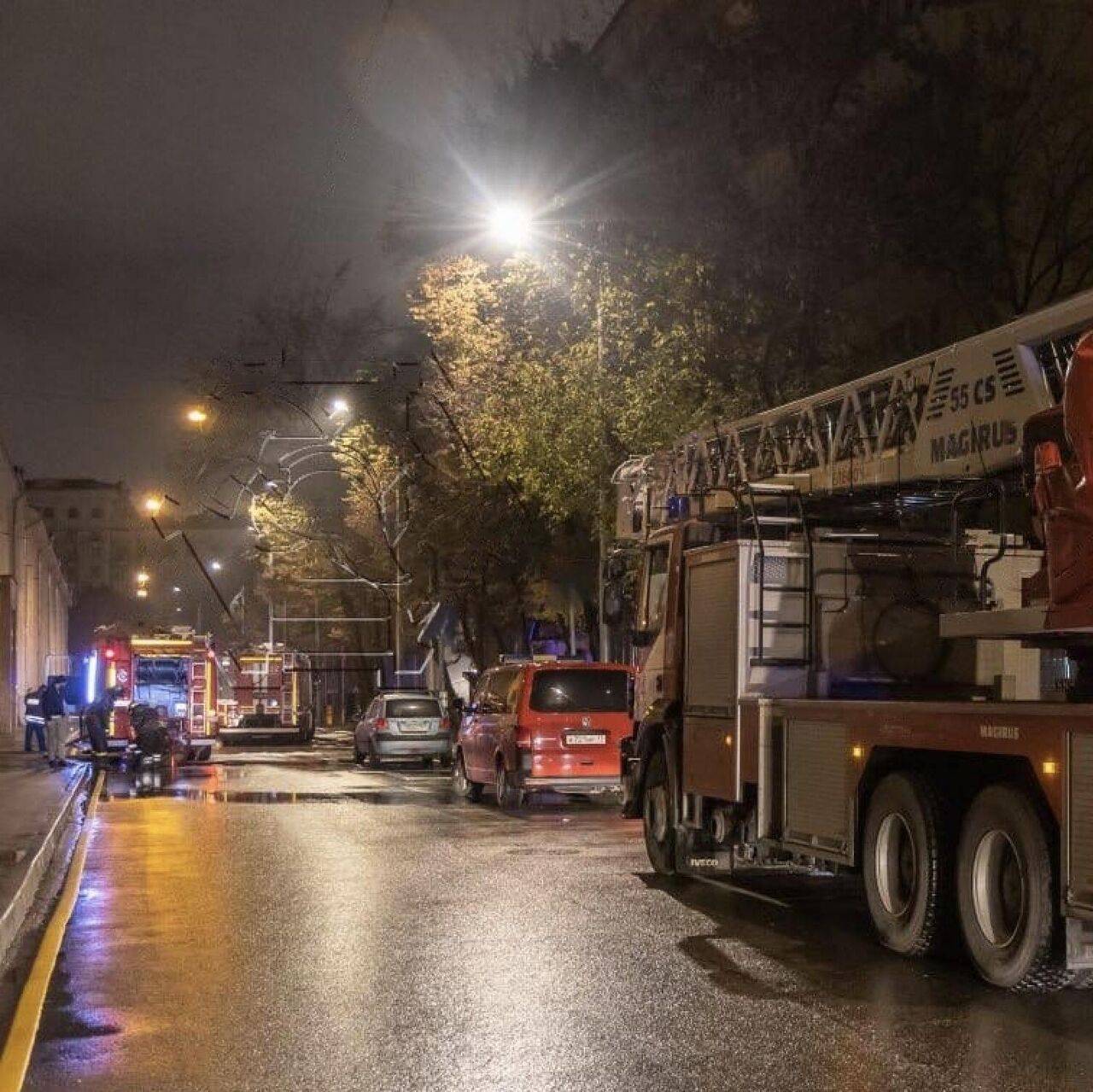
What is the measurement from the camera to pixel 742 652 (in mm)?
11594

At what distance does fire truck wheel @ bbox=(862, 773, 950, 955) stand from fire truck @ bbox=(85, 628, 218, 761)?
89.7 ft

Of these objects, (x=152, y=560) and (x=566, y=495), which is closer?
(x=566, y=495)

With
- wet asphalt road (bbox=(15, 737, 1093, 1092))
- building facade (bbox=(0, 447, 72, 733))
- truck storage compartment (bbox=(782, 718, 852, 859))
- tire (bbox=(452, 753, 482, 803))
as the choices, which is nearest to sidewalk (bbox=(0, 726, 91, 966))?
wet asphalt road (bbox=(15, 737, 1093, 1092))

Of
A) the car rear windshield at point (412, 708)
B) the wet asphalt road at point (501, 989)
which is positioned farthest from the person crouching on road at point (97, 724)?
the wet asphalt road at point (501, 989)

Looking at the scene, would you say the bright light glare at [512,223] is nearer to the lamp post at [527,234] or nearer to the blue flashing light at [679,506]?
the lamp post at [527,234]

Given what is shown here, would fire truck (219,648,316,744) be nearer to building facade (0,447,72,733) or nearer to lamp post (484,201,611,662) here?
building facade (0,447,72,733)

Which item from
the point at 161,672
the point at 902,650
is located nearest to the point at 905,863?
the point at 902,650

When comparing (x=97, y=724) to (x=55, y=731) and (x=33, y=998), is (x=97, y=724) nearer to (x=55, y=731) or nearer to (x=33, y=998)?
(x=55, y=731)

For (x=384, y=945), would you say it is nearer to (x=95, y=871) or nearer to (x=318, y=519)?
(x=95, y=871)

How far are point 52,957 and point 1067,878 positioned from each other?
5.85 meters

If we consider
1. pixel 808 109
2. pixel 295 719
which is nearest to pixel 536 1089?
pixel 808 109

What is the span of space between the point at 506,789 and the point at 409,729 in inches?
424

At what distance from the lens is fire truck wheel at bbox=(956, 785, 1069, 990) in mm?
8008

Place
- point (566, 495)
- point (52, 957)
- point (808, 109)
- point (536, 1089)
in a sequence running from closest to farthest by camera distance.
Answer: point (536, 1089) < point (52, 957) < point (808, 109) < point (566, 495)
